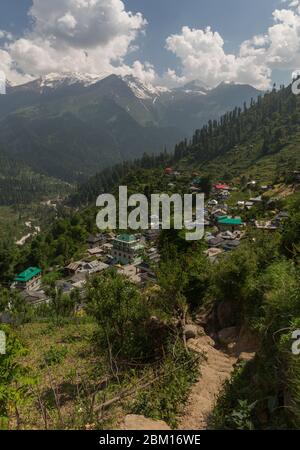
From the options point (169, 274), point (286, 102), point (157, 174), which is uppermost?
point (286, 102)

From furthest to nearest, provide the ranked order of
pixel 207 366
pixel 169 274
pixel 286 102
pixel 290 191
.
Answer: pixel 286 102, pixel 290 191, pixel 169 274, pixel 207 366

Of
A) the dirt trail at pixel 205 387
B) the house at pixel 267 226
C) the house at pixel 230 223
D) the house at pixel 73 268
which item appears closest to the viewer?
the dirt trail at pixel 205 387

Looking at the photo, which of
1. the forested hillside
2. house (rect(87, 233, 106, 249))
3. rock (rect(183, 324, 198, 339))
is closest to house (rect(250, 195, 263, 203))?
the forested hillside

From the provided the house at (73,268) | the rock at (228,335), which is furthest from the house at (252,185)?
the rock at (228,335)

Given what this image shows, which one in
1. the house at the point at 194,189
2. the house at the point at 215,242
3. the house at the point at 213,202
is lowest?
the house at the point at 215,242

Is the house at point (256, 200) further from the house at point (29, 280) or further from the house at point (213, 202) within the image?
the house at point (29, 280)

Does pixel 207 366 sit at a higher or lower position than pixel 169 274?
lower

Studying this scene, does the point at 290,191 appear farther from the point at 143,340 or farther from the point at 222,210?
the point at 143,340

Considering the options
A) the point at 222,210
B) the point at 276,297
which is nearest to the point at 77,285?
the point at 222,210
